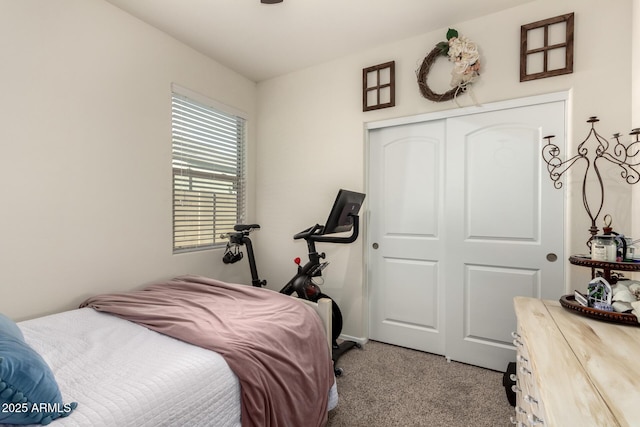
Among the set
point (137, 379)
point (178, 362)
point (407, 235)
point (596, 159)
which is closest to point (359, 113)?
point (407, 235)

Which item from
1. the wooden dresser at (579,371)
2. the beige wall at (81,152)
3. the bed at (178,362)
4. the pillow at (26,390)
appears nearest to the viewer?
the wooden dresser at (579,371)

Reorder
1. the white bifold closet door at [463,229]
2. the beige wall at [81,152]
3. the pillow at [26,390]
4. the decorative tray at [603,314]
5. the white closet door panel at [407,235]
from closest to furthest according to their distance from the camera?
1. the pillow at [26,390]
2. the decorative tray at [603,314]
3. the beige wall at [81,152]
4. the white bifold closet door at [463,229]
5. the white closet door panel at [407,235]

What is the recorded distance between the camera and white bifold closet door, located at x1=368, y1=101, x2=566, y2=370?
2.20 meters

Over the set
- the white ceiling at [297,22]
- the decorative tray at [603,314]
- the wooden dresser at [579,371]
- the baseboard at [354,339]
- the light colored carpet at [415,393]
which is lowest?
the light colored carpet at [415,393]

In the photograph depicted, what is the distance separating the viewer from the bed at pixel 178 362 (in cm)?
95

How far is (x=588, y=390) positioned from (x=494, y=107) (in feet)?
6.89

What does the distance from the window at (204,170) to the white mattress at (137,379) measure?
134 centimetres

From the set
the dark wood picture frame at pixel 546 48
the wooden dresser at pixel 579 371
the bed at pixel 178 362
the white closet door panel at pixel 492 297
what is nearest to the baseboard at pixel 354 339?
the white closet door panel at pixel 492 297

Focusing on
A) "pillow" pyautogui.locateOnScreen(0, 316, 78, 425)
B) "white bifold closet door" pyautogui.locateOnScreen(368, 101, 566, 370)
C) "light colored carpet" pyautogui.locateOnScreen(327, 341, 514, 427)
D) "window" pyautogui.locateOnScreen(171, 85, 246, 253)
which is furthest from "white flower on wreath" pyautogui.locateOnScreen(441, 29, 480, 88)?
"pillow" pyautogui.locateOnScreen(0, 316, 78, 425)

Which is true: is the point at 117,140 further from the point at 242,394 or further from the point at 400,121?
the point at 400,121

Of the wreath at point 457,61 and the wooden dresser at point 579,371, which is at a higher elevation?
the wreath at point 457,61

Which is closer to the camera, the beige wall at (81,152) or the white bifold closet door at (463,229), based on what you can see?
the beige wall at (81,152)

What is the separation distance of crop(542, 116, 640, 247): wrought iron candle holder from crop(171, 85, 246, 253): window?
2758 millimetres

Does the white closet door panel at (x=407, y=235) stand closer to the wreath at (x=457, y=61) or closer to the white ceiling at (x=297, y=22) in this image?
the wreath at (x=457, y=61)
